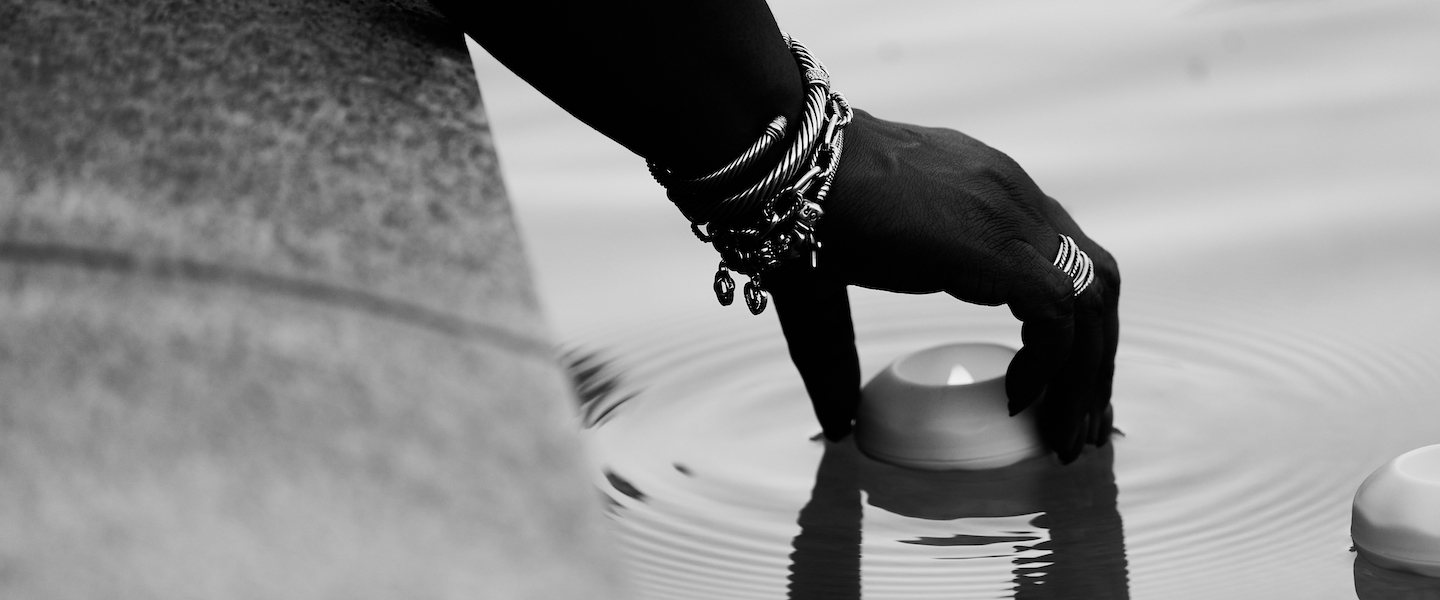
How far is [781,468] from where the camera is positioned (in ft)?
4.33

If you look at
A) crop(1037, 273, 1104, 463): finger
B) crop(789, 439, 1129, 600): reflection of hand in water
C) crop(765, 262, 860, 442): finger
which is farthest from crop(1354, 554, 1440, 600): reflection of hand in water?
crop(765, 262, 860, 442): finger

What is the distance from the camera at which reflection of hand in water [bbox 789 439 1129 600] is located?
3.58 feet

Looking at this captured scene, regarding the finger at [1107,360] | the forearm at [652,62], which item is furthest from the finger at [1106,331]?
the forearm at [652,62]

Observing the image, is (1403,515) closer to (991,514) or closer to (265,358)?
(991,514)

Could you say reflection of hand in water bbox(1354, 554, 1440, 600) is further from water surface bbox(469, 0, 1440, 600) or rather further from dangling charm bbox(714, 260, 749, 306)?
dangling charm bbox(714, 260, 749, 306)

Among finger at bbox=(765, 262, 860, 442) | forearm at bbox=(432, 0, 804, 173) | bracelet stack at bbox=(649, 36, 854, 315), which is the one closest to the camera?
forearm at bbox=(432, 0, 804, 173)

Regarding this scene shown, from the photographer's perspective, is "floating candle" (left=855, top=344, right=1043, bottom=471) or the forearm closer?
the forearm

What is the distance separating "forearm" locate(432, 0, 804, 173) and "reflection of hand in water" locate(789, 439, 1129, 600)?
0.37 metres

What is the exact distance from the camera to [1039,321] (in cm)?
113

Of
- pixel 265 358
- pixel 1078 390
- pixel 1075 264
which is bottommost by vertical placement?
pixel 1078 390

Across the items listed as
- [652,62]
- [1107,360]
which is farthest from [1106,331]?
[652,62]

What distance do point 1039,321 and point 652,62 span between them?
44 centimetres

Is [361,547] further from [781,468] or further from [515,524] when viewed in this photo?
[781,468]

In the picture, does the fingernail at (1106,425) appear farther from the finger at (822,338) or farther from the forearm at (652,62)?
the forearm at (652,62)
